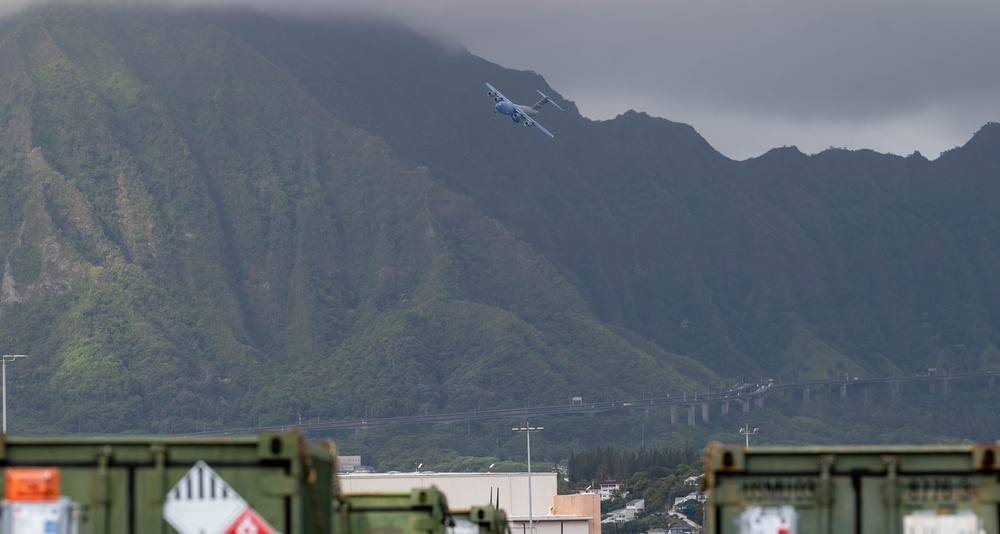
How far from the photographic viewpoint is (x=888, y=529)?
44.2 ft

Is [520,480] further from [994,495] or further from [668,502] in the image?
[994,495]

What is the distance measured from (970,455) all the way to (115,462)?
625 centimetres

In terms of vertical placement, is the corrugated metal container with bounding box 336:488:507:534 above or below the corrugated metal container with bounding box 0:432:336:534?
below

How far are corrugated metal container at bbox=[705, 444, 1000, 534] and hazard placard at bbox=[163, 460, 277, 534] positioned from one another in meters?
3.36

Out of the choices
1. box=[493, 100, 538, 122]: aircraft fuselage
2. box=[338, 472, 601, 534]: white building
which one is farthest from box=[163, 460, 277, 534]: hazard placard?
box=[493, 100, 538, 122]: aircraft fuselage

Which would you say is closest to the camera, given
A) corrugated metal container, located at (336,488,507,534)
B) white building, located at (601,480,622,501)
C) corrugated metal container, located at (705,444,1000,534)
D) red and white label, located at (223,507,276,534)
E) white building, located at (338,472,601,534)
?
red and white label, located at (223,507,276,534)

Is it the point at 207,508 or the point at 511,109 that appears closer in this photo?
the point at 207,508

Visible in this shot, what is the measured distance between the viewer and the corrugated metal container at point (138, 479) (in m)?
12.9

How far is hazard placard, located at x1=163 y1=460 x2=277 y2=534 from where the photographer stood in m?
12.9

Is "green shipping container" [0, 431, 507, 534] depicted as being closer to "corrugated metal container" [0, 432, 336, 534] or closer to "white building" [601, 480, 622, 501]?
"corrugated metal container" [0, 432, 336, 534]

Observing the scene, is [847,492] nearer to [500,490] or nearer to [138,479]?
[138,479]

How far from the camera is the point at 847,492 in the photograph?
13562 millimetres

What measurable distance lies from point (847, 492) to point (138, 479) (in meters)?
5.13

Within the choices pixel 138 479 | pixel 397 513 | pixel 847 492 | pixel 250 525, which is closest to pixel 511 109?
pixel 397 513
